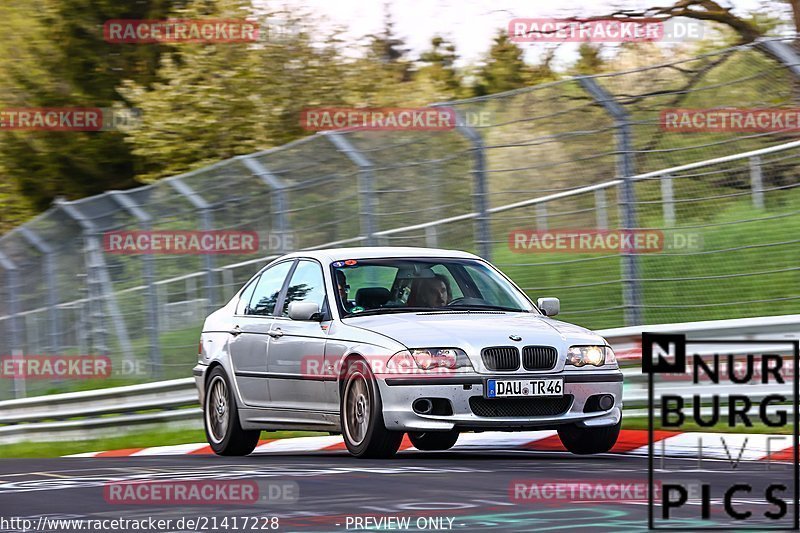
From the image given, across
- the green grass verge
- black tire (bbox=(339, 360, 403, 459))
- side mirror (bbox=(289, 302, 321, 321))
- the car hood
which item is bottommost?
the green grass verge

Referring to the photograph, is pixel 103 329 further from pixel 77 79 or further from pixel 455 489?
pixel 77 79

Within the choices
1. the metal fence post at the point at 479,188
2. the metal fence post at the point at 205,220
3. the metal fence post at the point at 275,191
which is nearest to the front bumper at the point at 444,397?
the metal fence post at the point at 479,188

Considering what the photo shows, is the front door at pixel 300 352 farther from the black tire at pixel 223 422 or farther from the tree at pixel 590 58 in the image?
the tree at pixel 590 58

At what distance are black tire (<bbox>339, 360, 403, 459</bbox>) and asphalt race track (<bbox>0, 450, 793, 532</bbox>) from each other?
4.3 inches

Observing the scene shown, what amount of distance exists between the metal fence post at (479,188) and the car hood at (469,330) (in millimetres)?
3155

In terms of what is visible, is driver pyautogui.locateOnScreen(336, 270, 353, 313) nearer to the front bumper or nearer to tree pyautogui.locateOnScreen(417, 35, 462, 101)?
the front bumper

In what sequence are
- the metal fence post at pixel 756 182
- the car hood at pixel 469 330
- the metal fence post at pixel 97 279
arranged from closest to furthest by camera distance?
the car hood at pixel 469 330, the metal fence post at pixel 756 182, the metal fence post at pixel 97 279

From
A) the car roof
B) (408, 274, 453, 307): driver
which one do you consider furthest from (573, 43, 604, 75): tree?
(408, 274, 453, 307): driver

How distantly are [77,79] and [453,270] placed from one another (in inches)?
901

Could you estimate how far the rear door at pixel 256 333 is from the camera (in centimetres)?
1149

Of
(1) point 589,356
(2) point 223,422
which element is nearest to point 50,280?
(2) point 223,422

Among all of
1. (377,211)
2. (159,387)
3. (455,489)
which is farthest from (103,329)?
(455,489)

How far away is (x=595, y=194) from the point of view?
12852 millimetres

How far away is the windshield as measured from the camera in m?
10.9
